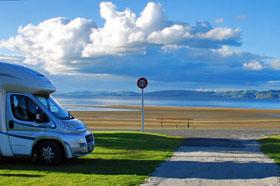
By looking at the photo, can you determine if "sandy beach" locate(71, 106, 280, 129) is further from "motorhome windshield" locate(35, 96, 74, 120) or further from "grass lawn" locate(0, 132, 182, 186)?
"motorhome windshield" locate(35, 96, 74, 120)

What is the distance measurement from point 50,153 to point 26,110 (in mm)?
1349

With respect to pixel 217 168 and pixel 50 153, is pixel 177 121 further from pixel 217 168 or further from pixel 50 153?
pixel 50 153

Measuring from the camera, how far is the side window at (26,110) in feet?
48.1

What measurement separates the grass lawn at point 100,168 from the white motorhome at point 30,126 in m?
0.40

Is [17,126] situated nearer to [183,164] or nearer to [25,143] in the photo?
[25,143]

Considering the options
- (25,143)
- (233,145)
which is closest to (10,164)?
(25,143)

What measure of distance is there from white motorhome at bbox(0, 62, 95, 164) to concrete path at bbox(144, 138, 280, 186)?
2635mm

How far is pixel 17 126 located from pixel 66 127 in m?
1.30

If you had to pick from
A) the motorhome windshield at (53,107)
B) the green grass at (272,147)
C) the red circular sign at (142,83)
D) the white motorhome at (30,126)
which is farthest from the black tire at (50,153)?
the red circular sign at (142,83)

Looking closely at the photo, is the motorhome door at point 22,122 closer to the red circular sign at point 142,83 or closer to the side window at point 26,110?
the side window at point 26,110

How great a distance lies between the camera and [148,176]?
12695mm

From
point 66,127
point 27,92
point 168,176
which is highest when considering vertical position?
point 27,92

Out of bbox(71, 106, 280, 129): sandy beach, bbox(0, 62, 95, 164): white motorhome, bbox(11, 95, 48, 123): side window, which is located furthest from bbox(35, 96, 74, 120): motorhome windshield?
bbox(71, 106, 280, 129): sandy beach

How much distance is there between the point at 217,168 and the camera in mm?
14625
